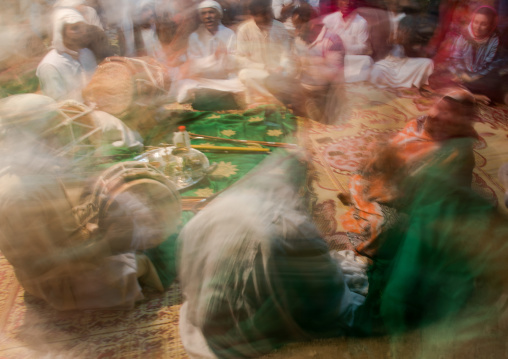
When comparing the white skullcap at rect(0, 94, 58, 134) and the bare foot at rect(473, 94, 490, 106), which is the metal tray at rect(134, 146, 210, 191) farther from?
the bare foot at rect(473, 94, 490, 106)

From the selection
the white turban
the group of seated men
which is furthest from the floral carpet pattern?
the white turban

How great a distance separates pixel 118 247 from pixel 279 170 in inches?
36.1

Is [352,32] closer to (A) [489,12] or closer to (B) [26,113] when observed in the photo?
(A) [489,12]

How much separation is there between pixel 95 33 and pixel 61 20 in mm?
431

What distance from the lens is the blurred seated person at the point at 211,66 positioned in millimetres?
4270

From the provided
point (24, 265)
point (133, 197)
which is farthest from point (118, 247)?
point (24, 265)

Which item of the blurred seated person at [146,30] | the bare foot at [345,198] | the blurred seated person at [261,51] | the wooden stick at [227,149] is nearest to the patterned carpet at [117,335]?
the bare foot at [345,198]

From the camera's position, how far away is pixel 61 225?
1.60 meters

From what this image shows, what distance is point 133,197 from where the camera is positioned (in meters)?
1.74

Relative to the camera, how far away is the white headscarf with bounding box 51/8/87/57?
2.99 m

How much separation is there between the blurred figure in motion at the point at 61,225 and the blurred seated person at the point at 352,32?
466cm

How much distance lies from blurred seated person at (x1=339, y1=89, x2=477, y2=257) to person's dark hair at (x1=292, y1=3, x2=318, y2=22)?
3.28 m

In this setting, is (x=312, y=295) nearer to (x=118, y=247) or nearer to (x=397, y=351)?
(x=397, y=351)

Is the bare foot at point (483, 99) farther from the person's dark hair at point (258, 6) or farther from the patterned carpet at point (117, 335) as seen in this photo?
the person's dark hair at point (258, 6)
